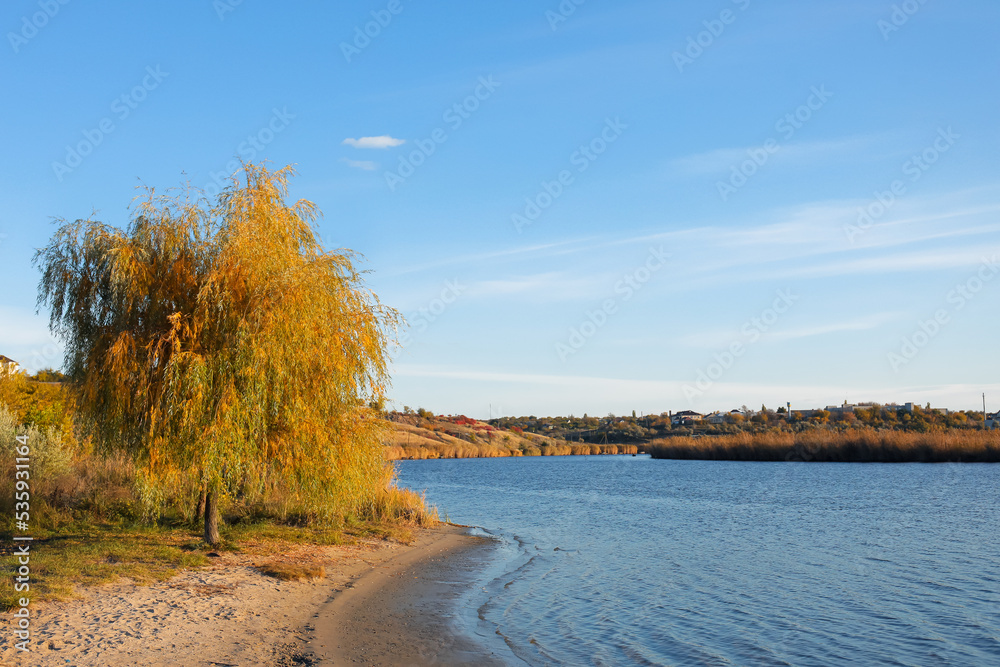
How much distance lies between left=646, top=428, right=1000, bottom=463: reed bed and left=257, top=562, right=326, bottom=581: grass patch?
59.2 m

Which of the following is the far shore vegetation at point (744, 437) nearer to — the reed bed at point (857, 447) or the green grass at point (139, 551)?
the reed bed at point (857, 447)

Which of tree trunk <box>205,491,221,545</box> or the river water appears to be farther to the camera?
tree trunk <box>205,491,221,545</box>

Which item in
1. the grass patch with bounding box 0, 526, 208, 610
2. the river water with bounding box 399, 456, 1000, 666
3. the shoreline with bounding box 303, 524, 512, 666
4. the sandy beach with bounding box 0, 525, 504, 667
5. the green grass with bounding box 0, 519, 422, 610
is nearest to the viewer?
the sandy beach with bounding box 0, 525, 504, 667

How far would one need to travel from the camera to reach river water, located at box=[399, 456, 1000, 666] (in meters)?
11.4

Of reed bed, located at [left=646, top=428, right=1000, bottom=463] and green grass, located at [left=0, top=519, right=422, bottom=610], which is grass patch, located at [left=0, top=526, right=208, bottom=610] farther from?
reed bed, located at [left=646, top=428, right=1000, bottom=463]

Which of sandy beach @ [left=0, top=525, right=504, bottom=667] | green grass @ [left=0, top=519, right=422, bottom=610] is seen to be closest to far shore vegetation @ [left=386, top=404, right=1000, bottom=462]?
green grass @ [left=0, top=519, right=422, bottom=610]

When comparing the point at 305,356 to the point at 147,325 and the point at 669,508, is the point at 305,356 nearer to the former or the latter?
the point at 147,325

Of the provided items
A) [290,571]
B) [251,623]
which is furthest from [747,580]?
[251,623]

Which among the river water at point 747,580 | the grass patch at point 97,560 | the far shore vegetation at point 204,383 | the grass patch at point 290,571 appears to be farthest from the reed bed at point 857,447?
the grass patch at point 97,560

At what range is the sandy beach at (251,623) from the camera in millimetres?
9062

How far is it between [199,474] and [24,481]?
6.16 m

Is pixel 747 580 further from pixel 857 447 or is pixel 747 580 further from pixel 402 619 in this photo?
pixel 857 447

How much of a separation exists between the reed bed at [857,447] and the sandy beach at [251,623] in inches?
2237

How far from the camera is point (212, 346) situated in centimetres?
1407
